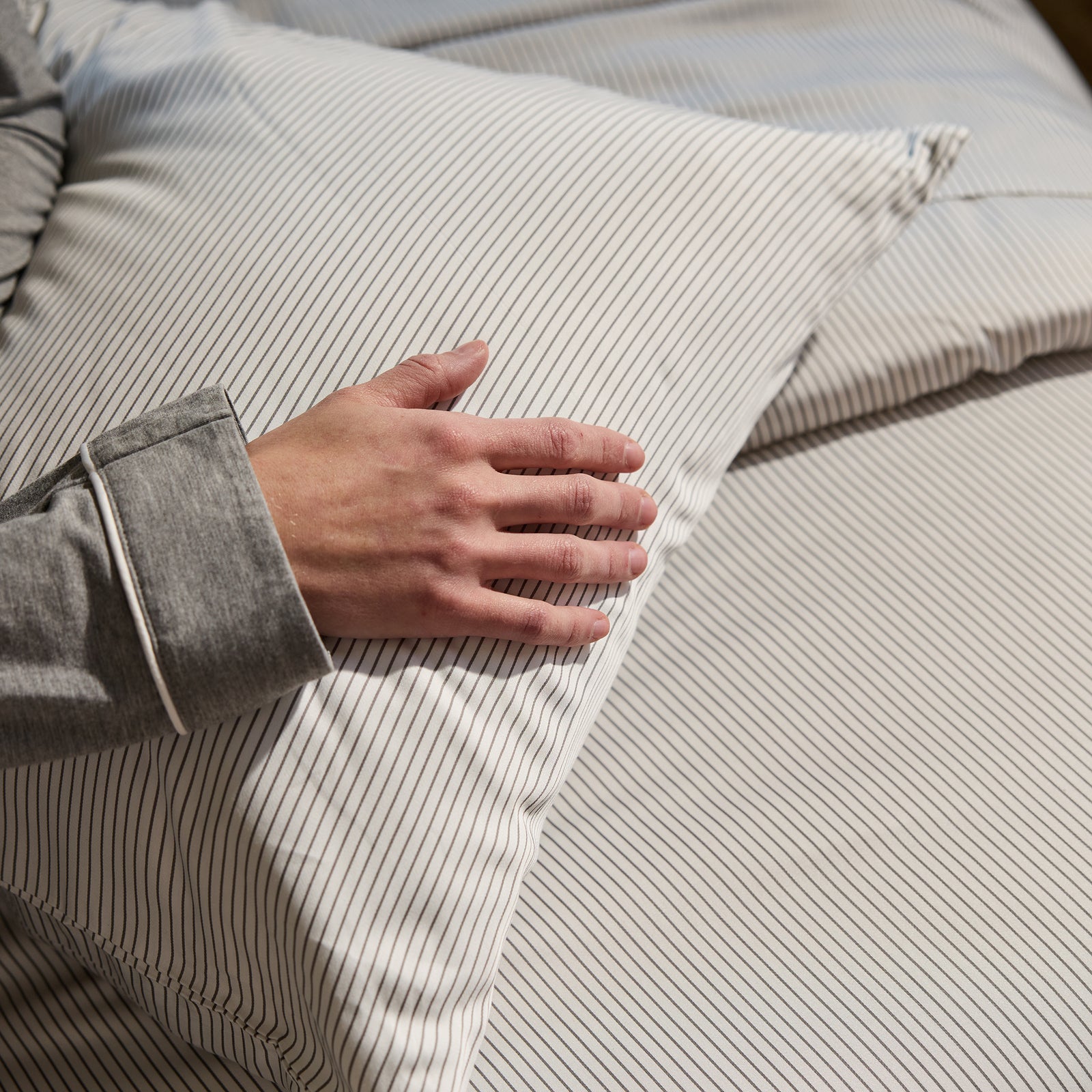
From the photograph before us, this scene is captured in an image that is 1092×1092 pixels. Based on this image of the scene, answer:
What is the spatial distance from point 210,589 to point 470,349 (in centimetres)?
21

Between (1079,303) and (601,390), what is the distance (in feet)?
1.54

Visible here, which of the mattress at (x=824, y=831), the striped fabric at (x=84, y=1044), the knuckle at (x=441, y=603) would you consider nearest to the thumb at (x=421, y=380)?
the knuckle at (x=441, y=603)

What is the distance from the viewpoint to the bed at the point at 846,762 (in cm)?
53

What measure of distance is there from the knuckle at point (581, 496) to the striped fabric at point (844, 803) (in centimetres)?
18

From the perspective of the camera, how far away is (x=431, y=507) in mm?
522

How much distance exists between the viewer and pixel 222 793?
47 centimetres

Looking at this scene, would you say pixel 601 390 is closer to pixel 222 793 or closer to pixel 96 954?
pixel 222 793

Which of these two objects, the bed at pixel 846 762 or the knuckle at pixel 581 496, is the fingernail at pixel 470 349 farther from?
the bed at pixel 846 762

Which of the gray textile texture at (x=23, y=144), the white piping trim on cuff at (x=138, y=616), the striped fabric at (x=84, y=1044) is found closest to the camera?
the white piping trim on cuff at (x=138, y=616)

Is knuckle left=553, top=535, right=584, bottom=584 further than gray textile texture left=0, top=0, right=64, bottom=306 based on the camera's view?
No

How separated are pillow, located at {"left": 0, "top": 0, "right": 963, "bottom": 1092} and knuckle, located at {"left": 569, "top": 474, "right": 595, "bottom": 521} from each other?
49 mm

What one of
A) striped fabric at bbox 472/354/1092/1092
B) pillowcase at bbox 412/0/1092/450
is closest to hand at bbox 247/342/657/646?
striped fabric at bbox 472/354/1092/1092

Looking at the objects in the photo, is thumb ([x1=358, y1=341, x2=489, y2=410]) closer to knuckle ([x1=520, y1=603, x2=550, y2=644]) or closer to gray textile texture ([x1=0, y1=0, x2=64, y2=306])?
knuckle ([x1=520, y1=603, x2=550, y2=644])

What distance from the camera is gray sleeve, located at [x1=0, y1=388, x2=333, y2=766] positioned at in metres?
0.46
